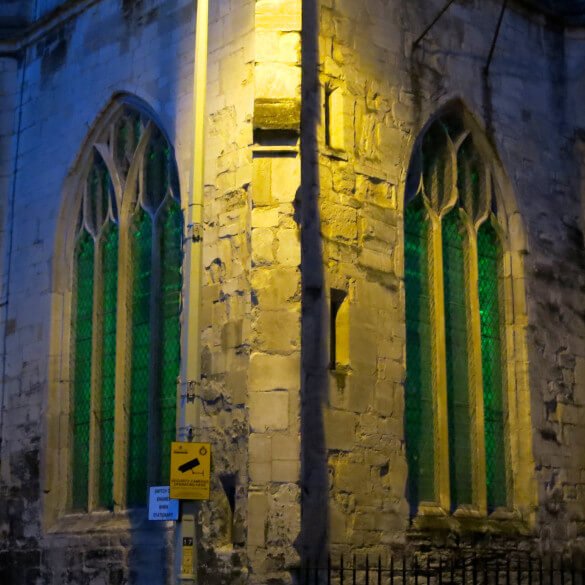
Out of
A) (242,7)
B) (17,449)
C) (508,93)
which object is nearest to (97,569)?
(17,449)

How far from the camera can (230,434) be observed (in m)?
14.6

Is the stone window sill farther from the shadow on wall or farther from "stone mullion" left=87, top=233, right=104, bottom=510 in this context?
"stone mullion" left=87, top=233, right=104, bottom=510

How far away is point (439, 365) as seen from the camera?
16.5 meters

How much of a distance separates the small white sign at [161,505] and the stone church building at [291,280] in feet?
2.69

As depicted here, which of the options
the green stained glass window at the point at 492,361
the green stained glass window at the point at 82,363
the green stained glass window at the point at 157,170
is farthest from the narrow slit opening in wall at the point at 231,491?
the green stained glass window at the point at 157,170

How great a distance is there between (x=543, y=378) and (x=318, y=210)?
439cm

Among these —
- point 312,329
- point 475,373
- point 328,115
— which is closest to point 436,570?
point 475,373

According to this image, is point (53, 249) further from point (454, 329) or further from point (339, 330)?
point (454, 329)

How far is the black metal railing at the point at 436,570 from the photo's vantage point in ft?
45.4

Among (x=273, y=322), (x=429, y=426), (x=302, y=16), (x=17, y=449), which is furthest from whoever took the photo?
(x=17, y=449)

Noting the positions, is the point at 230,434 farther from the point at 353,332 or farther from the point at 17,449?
the point at 17,449

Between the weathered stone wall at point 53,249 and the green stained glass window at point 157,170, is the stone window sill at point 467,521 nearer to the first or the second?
the weathered stone wall at point 53,249

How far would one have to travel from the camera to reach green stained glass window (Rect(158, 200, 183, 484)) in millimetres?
16422

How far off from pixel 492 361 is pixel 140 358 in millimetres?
4706
